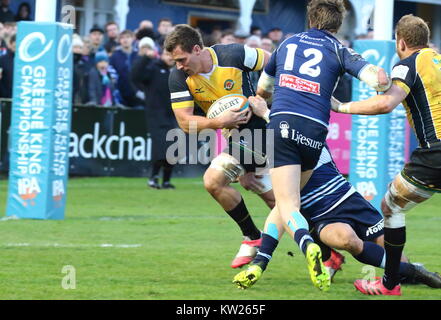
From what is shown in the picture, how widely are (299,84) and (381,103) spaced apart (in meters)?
0.63

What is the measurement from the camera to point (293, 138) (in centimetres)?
747

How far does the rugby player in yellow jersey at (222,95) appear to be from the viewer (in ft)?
28.7

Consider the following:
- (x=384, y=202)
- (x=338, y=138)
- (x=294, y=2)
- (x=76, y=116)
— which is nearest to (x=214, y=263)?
(x=384, y=202)

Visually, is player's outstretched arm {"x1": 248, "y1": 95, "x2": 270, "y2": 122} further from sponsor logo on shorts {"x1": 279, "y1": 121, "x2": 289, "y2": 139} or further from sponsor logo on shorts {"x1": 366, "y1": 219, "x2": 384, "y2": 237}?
sponsor logo on shorts {"x1": 366, "y1": 219, "x2": 384, "y2": 237}

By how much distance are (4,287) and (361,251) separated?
2627 mm

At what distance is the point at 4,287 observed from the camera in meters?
7.68

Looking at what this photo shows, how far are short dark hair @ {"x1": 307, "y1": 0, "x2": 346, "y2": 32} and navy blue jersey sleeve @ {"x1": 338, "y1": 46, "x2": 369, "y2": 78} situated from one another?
8.7 inches

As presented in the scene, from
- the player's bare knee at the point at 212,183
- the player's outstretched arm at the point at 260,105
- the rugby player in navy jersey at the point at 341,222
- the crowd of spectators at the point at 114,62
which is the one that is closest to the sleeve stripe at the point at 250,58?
the player's outstretched arm at the point at 260,105

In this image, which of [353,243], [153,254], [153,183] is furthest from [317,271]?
[153,183]

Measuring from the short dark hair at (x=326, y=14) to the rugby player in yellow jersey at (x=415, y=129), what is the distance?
1.49 ft

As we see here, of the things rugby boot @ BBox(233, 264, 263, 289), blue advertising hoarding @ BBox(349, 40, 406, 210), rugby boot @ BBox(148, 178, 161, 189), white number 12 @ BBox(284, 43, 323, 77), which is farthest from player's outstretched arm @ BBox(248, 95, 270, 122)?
rugby boot @ BBox(148, 178, 161, 189)

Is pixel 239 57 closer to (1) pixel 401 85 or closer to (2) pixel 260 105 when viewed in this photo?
(2) pixel 260 105

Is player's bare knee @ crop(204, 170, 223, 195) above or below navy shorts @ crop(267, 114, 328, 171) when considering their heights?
below

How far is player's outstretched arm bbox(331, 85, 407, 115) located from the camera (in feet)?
23.7
